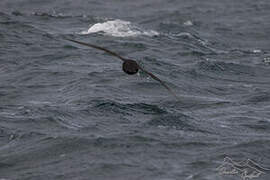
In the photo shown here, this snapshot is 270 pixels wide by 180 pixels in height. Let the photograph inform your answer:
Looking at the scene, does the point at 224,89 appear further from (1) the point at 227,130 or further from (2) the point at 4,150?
(2) the point at 4,150

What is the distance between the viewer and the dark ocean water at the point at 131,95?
21.5 metres

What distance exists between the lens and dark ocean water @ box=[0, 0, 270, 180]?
21.5m

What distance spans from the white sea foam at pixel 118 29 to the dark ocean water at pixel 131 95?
6cm

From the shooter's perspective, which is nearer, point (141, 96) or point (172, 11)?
point (141, 96)

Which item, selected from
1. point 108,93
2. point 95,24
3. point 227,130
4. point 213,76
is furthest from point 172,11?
point 227,130

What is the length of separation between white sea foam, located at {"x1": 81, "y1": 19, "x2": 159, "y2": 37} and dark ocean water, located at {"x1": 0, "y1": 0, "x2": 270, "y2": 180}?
0.19ft

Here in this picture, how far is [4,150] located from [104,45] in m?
14.7

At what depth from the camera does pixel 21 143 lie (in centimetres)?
2300

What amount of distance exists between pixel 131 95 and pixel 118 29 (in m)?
11.7
